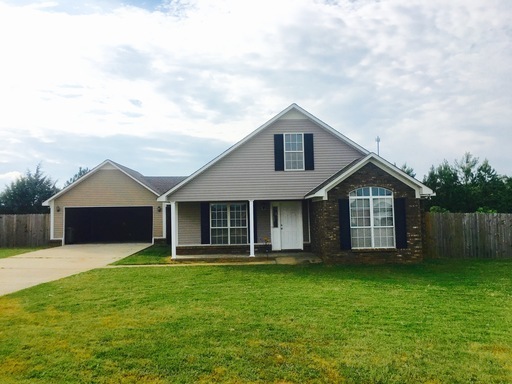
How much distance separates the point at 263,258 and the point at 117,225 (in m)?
14.2

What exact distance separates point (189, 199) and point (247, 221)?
9.43 feet

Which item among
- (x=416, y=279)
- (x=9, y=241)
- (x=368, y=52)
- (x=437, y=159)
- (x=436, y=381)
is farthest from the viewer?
(x=437, y=159)

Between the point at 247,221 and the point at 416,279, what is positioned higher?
the point at 247,221

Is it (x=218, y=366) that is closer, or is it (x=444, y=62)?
(x=218, y=366)

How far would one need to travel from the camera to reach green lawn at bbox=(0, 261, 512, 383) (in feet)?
14.4

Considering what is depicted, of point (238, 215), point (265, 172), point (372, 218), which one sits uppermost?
point (265, 172)

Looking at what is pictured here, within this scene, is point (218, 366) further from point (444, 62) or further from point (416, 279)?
point (444, 62)

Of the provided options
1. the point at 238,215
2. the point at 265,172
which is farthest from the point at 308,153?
the point at 238,215

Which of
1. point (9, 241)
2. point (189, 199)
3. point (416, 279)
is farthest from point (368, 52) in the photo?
point (9, 241)

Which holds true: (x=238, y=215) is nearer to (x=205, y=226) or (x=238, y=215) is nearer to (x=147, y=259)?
(x=205, y=226)

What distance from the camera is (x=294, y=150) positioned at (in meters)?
15.6

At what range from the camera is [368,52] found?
1262cm

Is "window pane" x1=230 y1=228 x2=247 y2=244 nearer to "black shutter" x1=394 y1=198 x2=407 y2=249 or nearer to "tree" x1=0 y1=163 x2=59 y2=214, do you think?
"black shutter" x1=394 y1=198 x2=407 y2=249

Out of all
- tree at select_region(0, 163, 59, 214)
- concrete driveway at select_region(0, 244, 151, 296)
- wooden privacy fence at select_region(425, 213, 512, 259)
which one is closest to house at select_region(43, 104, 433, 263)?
wooden privacy fence at select_region(425, 213, 512, 259)
